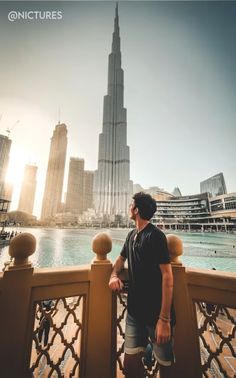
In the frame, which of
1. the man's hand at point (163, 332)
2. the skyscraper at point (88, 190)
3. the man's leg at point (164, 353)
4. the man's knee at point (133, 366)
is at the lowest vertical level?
the man's knee at point (133, 366)

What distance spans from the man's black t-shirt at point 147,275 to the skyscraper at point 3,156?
10768cm

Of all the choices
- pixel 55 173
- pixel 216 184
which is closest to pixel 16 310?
pixel 55 173

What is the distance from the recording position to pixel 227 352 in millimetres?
3336

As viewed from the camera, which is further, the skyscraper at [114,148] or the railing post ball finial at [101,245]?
the skyscraper at [114,148]

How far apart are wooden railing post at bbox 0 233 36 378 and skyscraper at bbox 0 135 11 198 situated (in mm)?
107095

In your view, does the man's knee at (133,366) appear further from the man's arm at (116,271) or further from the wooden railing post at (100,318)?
the man's arm at (116,271)

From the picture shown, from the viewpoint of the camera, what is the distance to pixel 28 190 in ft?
560

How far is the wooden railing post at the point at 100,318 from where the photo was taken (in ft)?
5.35

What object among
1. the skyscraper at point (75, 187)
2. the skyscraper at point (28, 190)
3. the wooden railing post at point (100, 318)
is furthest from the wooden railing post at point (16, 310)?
the skyscraper at point (28, 190)

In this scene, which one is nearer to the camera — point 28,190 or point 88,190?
point 88,190

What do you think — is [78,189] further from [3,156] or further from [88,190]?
[3,156]

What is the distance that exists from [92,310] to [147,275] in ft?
2.49

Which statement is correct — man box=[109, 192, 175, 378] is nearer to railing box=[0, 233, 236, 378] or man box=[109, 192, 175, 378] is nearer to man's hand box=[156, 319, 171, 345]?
man's hand box=[156, 319, 171, 345]

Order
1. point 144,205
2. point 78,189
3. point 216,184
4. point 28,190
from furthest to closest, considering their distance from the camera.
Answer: point 216,184 < point 28,190 < point 78,189 < point 144,205
